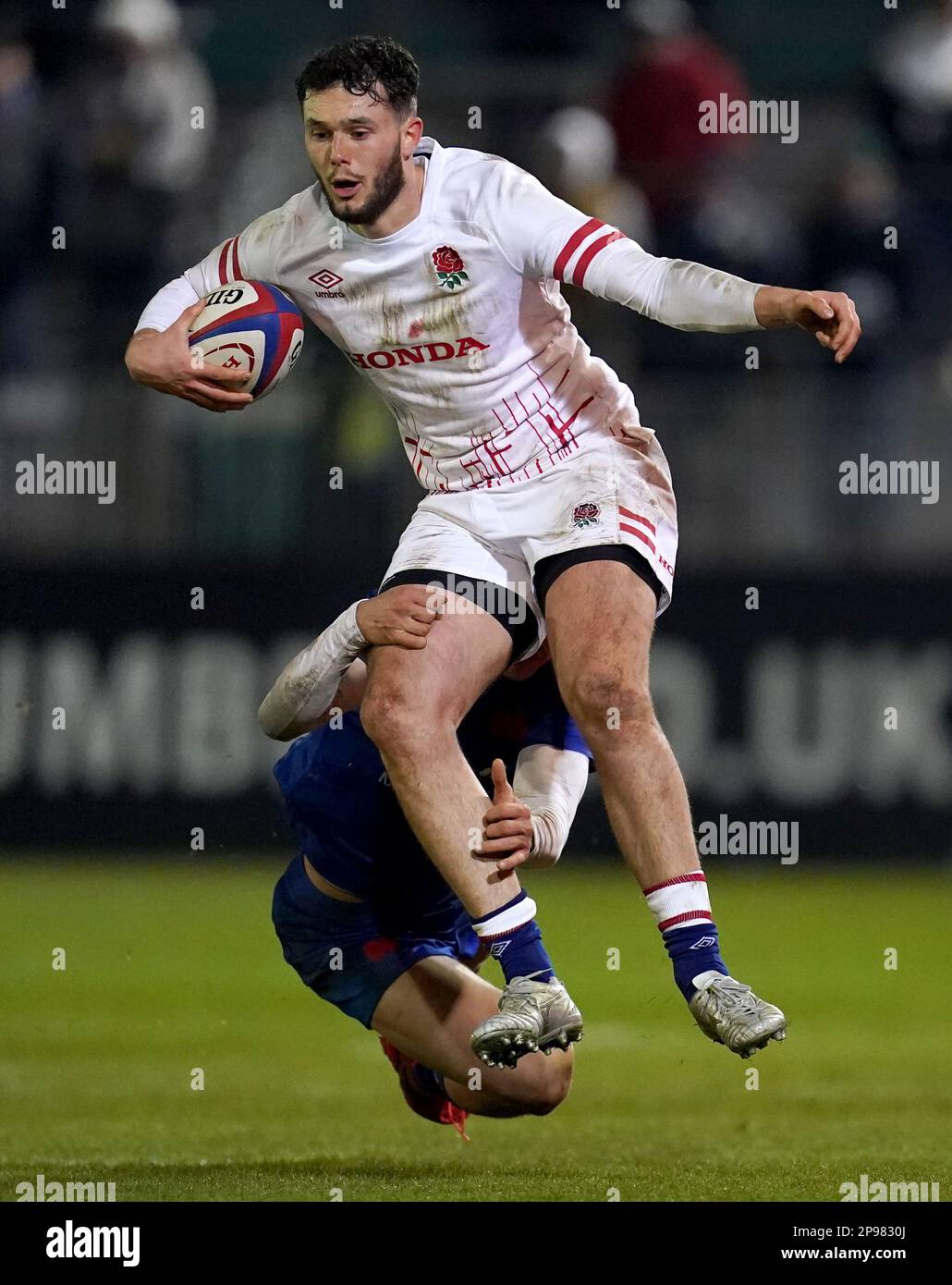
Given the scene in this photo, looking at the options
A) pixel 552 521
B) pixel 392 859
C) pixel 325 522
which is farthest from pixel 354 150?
pixel 325 522

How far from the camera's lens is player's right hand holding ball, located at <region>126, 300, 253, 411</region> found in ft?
17.0

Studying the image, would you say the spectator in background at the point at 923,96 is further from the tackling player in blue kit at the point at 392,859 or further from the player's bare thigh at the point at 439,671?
the player's bare thigh at the point at 439,671

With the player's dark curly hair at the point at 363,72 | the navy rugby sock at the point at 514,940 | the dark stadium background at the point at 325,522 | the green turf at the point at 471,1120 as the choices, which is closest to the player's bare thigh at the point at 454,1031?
the green turf at the point at 471,1120

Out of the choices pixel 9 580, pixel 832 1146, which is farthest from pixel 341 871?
pixel 9 580

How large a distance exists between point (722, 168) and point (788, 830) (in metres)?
3.60

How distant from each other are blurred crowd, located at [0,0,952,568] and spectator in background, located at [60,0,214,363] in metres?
0.01

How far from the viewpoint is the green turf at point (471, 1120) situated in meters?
5.34

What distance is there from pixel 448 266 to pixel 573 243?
13.1 inches

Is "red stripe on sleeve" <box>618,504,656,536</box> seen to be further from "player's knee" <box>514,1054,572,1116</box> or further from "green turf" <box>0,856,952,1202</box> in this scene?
"green turf" <box>0,856,952,1202</box>

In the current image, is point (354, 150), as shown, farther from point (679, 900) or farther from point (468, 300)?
point (679, 900)

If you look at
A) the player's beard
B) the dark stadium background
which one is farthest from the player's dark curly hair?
the dark stadium background

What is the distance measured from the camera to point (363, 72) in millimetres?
5098

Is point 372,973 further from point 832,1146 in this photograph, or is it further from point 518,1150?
point 832,1146

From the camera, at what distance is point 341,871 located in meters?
5.58
